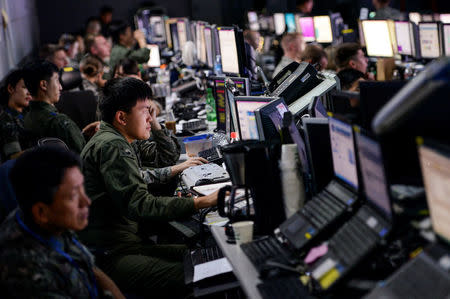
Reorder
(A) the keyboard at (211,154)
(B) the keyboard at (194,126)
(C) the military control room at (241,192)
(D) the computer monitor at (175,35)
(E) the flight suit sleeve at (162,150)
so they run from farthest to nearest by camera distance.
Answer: (D) the computer monitor at (175,35)
(B) the keyboard at (194,126)
(E) the flight suit sleeve at (162,150)
(A) the keyboard at (211,154)
(C) the military control room at (241,192)

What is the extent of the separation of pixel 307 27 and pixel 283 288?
725 cm

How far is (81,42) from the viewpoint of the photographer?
11898 mm

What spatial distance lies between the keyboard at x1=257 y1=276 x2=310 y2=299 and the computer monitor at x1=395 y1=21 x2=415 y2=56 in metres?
5.02

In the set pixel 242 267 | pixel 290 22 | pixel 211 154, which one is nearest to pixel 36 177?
pixel 242 267

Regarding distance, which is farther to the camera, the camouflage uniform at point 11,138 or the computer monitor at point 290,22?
the computer monitor at point 290,22

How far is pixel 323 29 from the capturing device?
8188 millimetres

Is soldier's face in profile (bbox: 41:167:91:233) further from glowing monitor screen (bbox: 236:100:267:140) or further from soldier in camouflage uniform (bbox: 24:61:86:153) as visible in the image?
soldier in camouflage uniform (bbox: 24:61:86:153)

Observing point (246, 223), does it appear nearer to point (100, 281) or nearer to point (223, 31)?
point (100, 281)

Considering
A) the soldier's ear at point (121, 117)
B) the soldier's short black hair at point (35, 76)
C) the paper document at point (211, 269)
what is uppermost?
the soldier's short black hair at point (35, 76)

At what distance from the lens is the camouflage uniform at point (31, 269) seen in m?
1.70

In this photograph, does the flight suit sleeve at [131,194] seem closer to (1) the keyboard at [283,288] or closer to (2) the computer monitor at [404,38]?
(1) the keyboard at [283,288]

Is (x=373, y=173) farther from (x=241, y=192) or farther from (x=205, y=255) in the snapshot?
(x=205, y=255)

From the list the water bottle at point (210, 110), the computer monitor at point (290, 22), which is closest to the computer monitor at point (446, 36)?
the water bottle at point (210, 110)

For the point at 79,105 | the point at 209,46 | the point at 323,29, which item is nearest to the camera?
the point at 79,105
